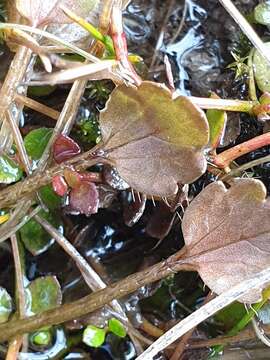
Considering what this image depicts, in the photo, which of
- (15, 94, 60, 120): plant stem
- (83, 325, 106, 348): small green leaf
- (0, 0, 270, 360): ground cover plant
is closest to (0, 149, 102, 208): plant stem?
(0, 0, 270, 360): ground cover plant

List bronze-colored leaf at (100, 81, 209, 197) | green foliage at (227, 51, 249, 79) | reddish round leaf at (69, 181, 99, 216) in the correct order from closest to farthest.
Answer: bronze-colored leaf at (100, 81, 209, 197) < reddish round leaf at (69, 181, 99, 216) < green foliage at (227, 51, 249, 79)

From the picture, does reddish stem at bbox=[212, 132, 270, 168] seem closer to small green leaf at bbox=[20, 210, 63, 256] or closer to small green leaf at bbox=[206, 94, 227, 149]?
small green leaf at bbox=[206, 94, 227, 149]

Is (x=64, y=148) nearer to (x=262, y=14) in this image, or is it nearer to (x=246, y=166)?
(x=246, y=166)

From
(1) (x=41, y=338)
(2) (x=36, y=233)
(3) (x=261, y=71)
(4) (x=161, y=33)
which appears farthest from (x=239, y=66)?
(1) (x=41, y=338)

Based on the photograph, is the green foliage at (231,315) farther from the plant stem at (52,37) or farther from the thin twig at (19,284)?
the plant stem at (52,37)

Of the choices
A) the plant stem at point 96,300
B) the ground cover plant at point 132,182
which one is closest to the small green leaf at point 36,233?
the ground cover plant at point 132,182

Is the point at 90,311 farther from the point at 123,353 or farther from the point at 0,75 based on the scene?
the point at 0,75
